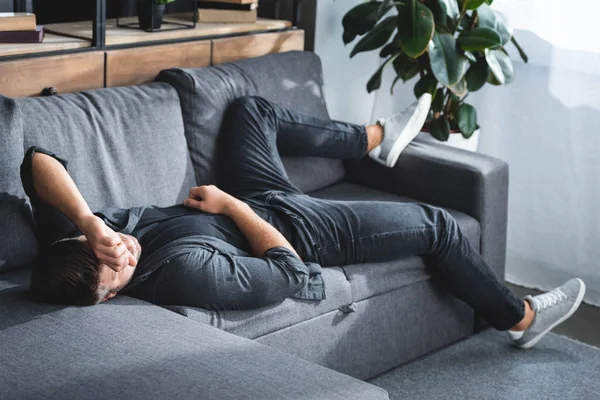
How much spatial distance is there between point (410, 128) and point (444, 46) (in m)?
0.29

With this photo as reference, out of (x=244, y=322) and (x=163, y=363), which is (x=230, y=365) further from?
(x=244, y=322)

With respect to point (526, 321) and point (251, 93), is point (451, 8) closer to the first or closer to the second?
point (251, 93)

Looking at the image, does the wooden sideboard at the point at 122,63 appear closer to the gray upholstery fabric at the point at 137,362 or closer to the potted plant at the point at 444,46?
Answer: the potted plant at the point at 444,46

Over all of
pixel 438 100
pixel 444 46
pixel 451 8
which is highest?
pixel 451 8

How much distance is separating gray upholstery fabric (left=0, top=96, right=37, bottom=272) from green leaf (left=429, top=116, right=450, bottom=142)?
149 cm

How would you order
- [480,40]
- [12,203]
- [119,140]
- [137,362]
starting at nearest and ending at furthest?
[137,362], [12,203], [119,140], [480,40]

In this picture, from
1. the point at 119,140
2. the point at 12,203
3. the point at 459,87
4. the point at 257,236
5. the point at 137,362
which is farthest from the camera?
the point at 459,87

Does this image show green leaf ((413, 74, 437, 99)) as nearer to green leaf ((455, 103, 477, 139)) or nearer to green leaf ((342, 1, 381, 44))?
green leaf ((455, 103, 477, 139))

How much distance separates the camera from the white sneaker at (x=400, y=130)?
301 cm

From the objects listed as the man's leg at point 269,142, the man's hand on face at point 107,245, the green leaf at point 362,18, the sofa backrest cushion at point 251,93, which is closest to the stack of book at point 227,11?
the sofa backrest cushion at point 251,93

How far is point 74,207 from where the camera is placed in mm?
2098

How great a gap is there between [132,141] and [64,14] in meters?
0.77

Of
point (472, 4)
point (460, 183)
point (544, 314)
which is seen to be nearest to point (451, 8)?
point (472, 4)

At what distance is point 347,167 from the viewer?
3217 mm
